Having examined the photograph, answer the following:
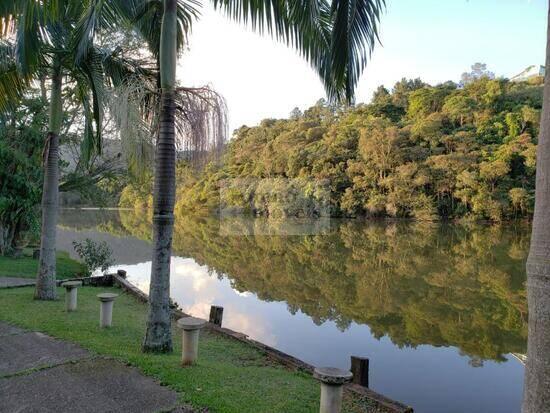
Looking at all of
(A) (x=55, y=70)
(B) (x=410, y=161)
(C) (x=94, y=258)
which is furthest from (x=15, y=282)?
(B) (x=410, y=161)

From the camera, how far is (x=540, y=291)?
2062mm

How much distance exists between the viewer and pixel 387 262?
1997cm

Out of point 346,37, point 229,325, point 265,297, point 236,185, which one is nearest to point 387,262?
point 265,297

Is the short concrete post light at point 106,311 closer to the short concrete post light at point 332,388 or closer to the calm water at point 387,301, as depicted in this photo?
the calm water at point 387,301

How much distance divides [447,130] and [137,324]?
3499cm

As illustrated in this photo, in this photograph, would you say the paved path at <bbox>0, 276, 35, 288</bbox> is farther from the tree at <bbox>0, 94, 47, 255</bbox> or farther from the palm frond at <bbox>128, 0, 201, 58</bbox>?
the palm frond at <bbox>128, 0, 201, 58</bbox>

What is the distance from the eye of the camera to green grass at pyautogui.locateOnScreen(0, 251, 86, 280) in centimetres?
1223

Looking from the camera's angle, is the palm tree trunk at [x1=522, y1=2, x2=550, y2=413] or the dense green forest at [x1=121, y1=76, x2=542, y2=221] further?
the dense green forest at [x1=121, y1=76, x2=542, y2=221]

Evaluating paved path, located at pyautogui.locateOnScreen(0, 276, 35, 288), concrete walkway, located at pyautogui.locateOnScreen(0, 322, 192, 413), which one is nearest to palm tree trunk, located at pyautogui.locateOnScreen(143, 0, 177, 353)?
concrete walkway, located at pyautogui.locateOnScreen(0, 322, 192, 413)

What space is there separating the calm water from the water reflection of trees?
0.05m

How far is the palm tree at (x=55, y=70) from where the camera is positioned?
19.8 feet

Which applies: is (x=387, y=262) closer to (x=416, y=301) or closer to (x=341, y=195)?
(x=416, y=301)

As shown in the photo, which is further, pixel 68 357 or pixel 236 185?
pixel 236 185

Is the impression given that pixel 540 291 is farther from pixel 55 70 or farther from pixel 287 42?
pixel 55 70
